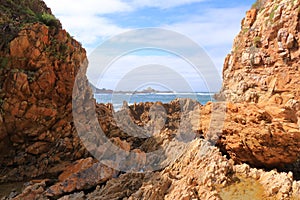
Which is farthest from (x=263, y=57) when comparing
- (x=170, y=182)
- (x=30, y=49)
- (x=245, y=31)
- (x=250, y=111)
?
(x=30, y=49)

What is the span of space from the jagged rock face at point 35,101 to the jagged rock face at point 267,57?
7.88m

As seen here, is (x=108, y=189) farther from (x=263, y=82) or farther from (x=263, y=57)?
(x=263, y=57)

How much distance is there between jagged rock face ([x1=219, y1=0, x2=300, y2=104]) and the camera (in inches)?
432

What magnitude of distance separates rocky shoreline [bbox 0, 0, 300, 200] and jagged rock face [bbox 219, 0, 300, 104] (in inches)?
1.9

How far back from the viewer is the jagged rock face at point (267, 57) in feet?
36.0

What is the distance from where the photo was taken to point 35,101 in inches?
414

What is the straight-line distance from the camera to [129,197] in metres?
7.06

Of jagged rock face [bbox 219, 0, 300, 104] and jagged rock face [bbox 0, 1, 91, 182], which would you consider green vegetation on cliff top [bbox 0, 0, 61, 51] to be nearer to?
jagged rock face [bbox 0, 1, 91, 182]

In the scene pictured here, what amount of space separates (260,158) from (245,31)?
27.4 ft

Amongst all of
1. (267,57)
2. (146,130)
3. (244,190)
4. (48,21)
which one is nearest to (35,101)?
(48,21)

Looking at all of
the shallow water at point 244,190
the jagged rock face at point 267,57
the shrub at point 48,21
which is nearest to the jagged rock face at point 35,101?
the shrub at point 48,21

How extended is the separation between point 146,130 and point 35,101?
5729mm

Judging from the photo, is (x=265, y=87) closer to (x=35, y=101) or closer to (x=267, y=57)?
(x=267, y=57)

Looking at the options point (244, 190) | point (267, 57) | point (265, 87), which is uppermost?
point (267, 57)
